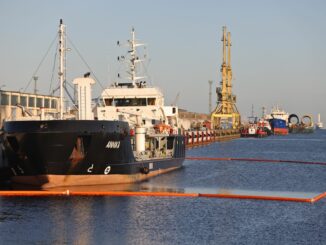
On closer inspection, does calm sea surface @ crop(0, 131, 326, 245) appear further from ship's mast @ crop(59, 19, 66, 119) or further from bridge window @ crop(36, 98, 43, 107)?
bridge window @ crop(36, 98, 43, 107)

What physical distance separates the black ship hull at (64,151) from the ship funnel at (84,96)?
1.95 meters

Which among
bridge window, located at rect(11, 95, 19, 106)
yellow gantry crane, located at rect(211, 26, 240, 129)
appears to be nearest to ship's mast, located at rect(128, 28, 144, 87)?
bridge window, located at rect(11, 95, 19, 106)

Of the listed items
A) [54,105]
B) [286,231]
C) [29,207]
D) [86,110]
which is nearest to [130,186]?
[86,110]

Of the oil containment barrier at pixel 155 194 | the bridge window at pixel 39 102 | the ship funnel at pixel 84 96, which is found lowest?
the oil containment barrier at pixel 155 194

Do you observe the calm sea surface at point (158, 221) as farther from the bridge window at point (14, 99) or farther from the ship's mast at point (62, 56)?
the bridge window at point (14, 99)

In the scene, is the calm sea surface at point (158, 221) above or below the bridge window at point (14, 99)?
below

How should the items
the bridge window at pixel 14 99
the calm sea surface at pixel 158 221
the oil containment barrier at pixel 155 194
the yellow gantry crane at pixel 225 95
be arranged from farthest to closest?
the yellow gantry crane at pixel 225 95
the bridge window at pixel 14 99
the oil containment barrier at pixel 155 194
the calm sea surface at pixel 158 221

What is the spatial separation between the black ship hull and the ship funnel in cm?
195

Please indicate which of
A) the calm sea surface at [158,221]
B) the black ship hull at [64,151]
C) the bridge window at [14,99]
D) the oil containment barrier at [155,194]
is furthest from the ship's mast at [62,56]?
the bridge window at [14,99]

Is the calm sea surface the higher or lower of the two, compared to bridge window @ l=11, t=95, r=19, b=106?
lower

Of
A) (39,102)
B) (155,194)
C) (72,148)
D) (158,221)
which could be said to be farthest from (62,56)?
(39,102)

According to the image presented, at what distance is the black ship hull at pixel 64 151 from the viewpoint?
108 ft

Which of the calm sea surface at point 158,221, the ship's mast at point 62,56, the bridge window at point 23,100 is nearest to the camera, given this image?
the calm sea surface at point 158,221

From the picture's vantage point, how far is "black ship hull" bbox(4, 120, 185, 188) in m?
33.0
